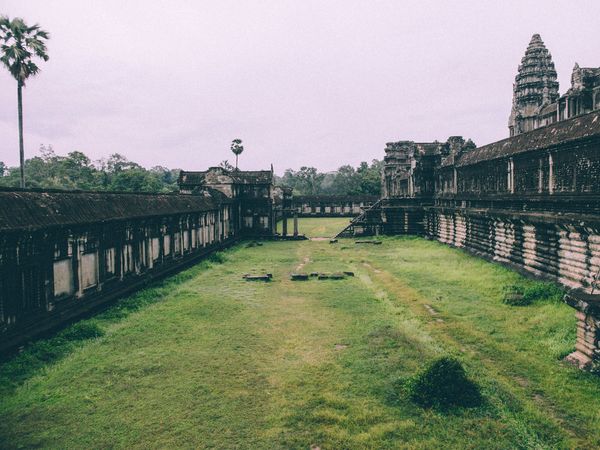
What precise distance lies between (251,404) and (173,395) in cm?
174

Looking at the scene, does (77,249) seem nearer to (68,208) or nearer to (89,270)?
(89,270)

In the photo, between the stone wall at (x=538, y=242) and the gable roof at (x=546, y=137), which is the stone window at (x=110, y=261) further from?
the gable roof at (x=546, y=137)

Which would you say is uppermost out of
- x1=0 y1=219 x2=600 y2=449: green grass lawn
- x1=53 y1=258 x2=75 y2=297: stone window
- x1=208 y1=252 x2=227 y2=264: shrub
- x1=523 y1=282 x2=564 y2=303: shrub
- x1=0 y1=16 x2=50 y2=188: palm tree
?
x1=0 y1=16 x2=50 y2=188: palm tree

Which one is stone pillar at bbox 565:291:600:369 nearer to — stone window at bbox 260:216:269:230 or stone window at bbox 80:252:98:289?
stone window at bbox 80:252:98:289

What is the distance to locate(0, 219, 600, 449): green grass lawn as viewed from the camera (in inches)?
289

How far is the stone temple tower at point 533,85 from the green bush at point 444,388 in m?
46.0

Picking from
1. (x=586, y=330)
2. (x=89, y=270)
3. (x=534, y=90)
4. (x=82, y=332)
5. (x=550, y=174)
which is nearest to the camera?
(x=586, y=330)

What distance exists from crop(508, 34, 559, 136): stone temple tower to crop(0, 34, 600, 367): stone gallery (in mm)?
6382

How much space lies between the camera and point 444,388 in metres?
8.33

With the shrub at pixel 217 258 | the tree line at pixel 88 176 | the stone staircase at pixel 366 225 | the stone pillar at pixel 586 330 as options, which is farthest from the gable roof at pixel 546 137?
the tree line at pixel 88 176

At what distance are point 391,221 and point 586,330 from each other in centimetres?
3176

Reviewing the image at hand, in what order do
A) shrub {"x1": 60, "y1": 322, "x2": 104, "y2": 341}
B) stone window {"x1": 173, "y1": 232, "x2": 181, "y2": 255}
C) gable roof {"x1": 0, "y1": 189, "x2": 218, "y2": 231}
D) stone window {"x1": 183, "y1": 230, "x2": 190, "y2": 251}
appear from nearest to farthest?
gable roof {"x1": 0, "y1": 189, "x2": 218, "y2": 231} → shrub {"x1": 60, "y1": 322, "x2": 104, "y2": 341} → stone window {"x1": 173, "y1": 232, "x2": 181, "y2": 255} → stone window {"x1": 183, "y1": 230, "x2": 190, "y2": 251}

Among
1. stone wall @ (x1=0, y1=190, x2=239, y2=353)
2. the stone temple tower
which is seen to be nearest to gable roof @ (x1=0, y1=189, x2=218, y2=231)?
stone wall @ (x1=0, y1=190, x2=239, y2=353)

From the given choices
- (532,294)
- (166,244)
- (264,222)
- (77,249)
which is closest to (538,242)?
(532,294)
